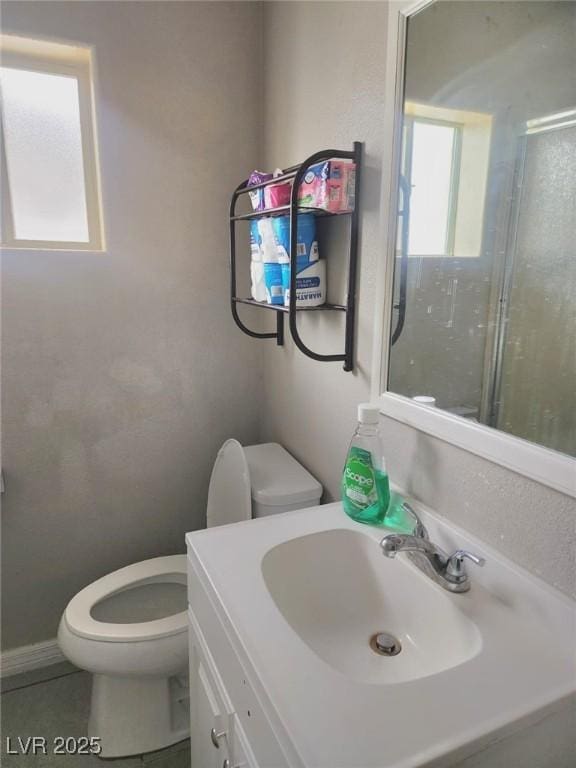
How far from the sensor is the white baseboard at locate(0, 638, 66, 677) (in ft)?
5.72

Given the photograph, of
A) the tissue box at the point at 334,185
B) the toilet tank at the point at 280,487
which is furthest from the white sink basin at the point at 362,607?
the tissue box at the point at 334,185

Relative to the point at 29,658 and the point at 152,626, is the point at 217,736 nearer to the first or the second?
the point at 152,626

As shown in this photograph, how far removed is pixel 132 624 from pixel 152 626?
80 millimetres

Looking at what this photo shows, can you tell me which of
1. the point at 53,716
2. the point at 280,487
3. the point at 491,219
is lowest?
the point at 53,716

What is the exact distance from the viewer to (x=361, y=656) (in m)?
0.88

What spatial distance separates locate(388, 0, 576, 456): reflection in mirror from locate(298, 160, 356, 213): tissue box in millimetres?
143

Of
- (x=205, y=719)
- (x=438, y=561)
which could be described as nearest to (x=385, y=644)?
(x=438, y=561)

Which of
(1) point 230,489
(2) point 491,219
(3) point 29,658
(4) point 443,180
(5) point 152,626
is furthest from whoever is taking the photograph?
(3) point 29,658

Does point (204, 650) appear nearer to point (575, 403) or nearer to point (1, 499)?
point (575, 403)

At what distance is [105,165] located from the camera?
1.55 m

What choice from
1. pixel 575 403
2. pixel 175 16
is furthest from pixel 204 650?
pixel 175 16

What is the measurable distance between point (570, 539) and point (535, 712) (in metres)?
0.24

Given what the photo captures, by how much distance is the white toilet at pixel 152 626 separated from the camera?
1363 millimetres

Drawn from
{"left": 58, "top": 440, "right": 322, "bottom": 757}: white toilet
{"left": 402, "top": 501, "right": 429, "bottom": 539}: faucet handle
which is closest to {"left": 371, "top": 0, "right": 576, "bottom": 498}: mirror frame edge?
{"left": 402, "top": 501, "right": 429, "bottom": 539}: faucet handle
